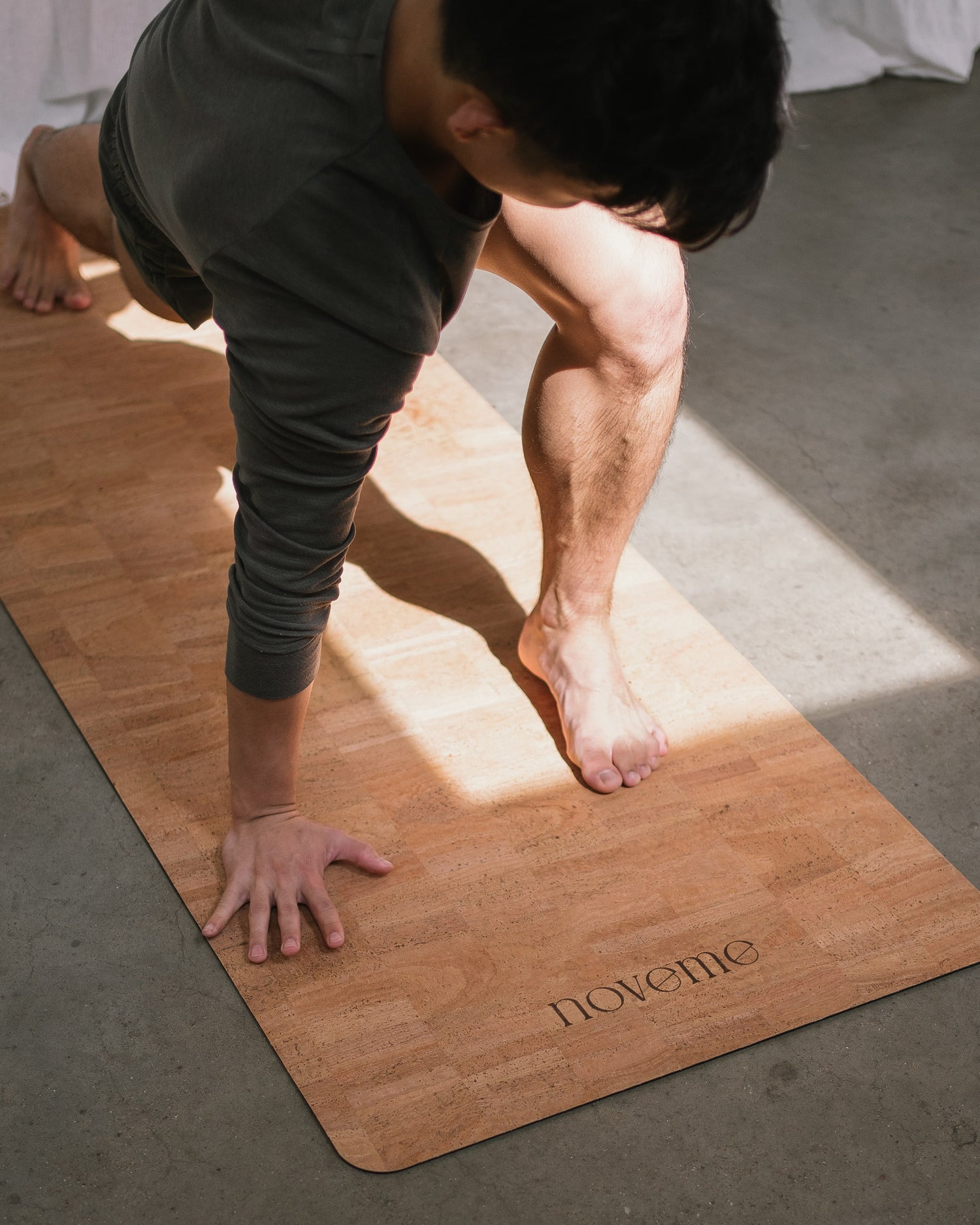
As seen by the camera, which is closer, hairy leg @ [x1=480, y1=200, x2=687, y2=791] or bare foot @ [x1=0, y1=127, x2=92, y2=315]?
hairy leg @ [x1=480, y1=200, x2=687, y2=791]

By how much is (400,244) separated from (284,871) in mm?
600

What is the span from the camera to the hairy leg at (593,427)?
4.05ft

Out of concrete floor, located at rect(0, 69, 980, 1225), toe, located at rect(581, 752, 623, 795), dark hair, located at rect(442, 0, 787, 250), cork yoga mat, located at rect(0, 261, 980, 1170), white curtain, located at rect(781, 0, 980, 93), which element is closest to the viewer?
dark hair, located at rect(442, 0, 787, 250)

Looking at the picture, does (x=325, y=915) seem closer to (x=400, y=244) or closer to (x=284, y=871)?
A: (x=284, y=871)

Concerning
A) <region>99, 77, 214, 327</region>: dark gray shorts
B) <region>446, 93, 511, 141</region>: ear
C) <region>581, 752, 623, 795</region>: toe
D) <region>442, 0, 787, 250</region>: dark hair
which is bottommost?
<region>581, 752, 623, 795</region>: toe

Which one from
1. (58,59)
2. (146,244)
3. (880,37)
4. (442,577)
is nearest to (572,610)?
(442,577)

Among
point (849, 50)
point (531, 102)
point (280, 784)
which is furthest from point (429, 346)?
point (849, 50)

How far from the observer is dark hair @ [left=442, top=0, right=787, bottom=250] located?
67 centimetres

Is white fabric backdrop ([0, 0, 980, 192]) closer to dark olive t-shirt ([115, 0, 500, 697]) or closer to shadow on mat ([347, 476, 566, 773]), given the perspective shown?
shadow on mat ([347, 476, 566, 773])

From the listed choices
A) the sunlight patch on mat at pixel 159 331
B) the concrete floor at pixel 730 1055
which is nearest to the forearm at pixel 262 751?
the concrete floor at pixel 730 1055

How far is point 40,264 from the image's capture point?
2047mm

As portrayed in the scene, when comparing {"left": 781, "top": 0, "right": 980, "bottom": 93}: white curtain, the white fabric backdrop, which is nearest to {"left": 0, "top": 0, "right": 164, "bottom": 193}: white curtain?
the white fabric backdrop

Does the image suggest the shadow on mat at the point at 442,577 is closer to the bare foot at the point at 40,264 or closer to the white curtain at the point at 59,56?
the bare foot at the point at 40,264

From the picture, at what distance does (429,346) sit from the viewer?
0.95m
